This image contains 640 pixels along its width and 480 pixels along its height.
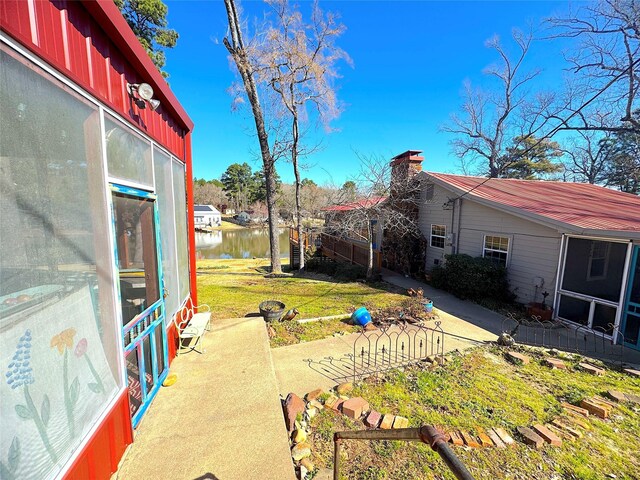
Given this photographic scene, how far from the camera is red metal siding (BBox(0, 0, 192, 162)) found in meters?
1.49

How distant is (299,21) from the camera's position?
12.7 metres

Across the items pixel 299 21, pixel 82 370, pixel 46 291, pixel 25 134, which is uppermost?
pixel 299 21

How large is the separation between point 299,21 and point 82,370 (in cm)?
1535

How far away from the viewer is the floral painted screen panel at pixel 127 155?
2455 millimetres

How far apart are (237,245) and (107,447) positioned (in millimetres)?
37295

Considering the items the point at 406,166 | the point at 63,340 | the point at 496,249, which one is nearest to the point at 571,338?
the point at 496,249

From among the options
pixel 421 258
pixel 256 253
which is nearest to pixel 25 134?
pixel 421 258

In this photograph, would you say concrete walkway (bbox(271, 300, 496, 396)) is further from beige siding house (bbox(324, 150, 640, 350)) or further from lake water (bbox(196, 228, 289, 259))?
lake water (bbox(196, 228, 289, 259))

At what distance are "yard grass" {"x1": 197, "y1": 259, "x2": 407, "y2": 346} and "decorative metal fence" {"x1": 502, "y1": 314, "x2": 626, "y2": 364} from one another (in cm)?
312

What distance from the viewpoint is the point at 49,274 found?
5.39 ft

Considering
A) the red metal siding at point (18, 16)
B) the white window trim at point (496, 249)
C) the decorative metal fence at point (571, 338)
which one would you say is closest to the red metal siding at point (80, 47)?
the red metal siding at point (18, 16)

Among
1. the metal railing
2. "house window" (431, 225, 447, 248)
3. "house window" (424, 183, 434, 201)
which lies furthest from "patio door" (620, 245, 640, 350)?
the metal railing

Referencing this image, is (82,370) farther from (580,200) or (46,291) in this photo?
(580,200)

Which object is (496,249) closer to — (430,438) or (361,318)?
(361,318)
